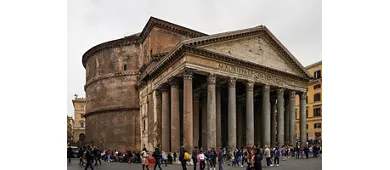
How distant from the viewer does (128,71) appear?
50.6 feet

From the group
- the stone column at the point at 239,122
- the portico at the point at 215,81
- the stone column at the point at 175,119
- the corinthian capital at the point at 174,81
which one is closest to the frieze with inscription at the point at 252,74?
the portico at the point at 215,81

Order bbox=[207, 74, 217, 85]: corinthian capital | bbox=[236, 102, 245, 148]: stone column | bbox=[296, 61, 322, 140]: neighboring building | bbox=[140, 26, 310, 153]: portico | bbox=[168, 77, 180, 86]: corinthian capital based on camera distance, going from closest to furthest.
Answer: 1. bbox=[296, 61, 322, 140]: neighboring building
2. bbox=[140, 26, 310, 153]: portico
3. bbox=[207, 74, 217, 85]: corinthian capital
4. bbox=[168, 77, 180, 86]: corinthian capital
5. bbox=[236, 102, 245, 148]: stone column

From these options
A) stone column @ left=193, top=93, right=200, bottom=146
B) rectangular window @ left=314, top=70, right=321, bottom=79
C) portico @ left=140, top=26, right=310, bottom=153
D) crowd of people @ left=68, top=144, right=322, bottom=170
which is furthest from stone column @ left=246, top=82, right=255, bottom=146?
rectangular window @ left=314, top=70, right=321, bottom=79

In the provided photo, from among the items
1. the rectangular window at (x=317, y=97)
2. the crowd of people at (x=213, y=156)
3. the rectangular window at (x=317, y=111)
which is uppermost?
the rectangular window at (x=317, y=97)

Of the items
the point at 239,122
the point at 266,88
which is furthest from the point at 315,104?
the point at 239,122

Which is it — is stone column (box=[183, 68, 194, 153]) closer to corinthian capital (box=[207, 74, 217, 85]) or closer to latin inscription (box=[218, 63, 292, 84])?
corinthian capital (box=[207, 74, 217, 85])

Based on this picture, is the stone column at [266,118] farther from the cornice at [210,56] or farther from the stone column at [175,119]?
the stone column at [175,119]

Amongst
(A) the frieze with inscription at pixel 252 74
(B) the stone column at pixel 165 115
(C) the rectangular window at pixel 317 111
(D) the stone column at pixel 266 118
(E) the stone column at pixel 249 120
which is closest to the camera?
(C) the rectangular window at pixel 317 111

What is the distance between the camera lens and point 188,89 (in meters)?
9.91

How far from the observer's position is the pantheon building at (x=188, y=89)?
988 centimetres

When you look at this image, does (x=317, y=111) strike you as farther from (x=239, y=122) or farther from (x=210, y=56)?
(x=239, y=122)

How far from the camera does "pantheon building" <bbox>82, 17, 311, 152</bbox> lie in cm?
988
